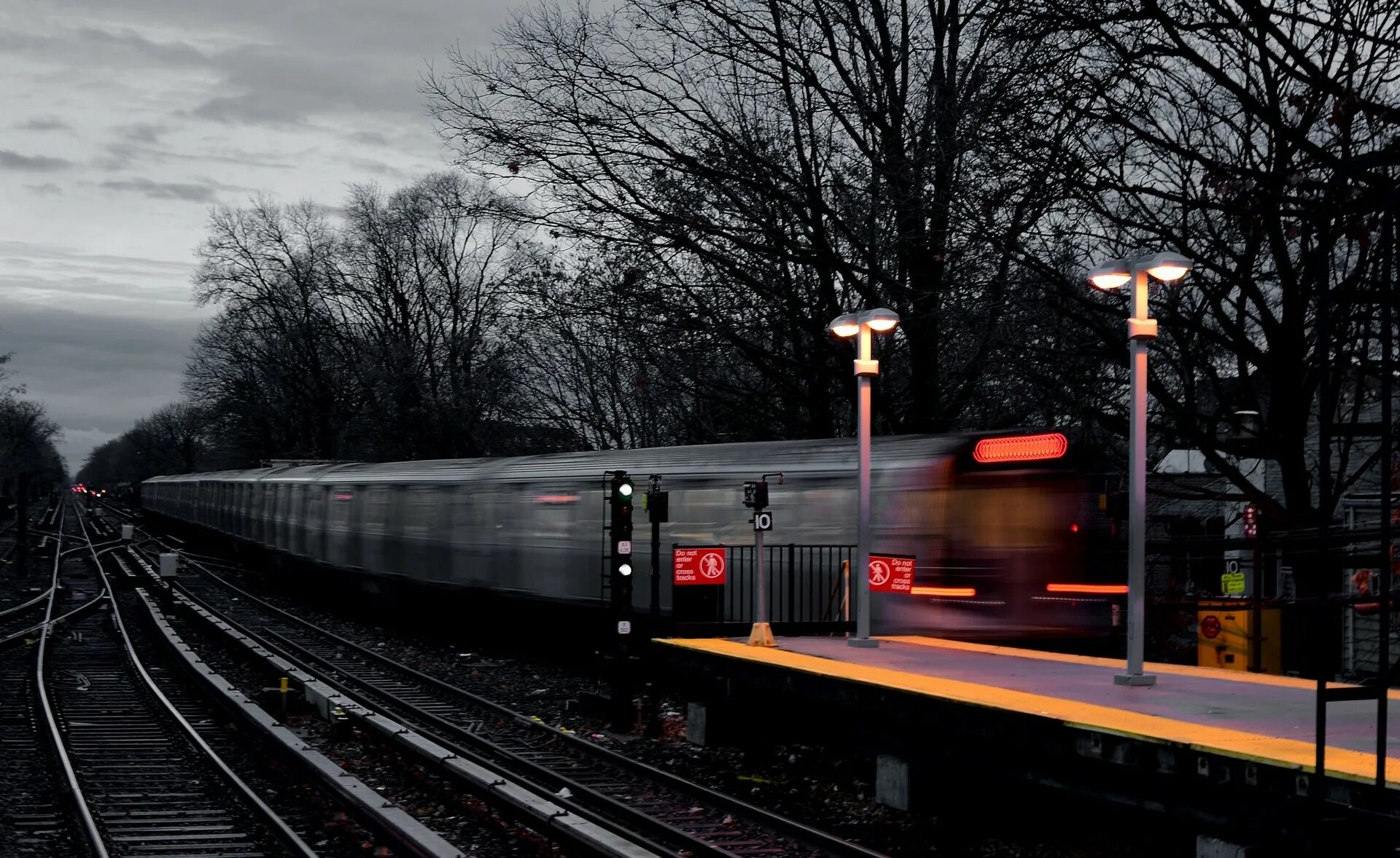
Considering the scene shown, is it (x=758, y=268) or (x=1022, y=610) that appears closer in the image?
(x=1022, y=610)

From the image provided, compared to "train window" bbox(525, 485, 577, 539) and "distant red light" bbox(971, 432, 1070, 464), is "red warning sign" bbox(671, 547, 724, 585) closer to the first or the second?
"distant red light" bbox(971, 432, 1070, 464)

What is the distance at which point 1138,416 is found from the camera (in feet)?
33.9

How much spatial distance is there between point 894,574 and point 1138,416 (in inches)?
172

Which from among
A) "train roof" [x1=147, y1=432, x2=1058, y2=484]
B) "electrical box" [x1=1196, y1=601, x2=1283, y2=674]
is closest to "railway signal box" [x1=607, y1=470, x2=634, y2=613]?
"train roof" [x1=147, y1=432, x2=1058, y2=484]

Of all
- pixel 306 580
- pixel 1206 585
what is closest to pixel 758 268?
pixel 1206 585

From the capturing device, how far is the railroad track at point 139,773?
10508 millimetres

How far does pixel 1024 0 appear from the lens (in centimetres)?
1149

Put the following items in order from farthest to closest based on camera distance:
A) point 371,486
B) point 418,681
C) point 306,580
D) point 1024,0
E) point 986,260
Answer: point 306,580
point 371,486
point 418,681
point 986,260
point 1024,0

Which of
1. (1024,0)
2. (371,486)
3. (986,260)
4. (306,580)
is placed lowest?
(306,580)

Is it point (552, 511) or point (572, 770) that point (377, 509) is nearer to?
point (552, 511)

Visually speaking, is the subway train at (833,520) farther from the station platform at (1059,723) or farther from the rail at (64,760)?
the rail at (64,760)

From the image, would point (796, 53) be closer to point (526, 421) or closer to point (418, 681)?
point (418, 681)

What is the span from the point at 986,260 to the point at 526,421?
28.8 m

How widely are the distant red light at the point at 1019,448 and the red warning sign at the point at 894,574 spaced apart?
1.76 m
